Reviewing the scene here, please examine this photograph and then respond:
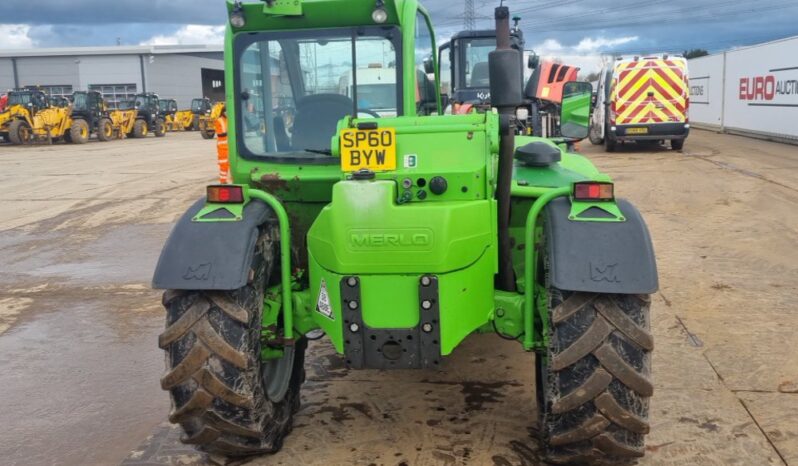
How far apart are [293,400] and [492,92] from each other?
76.4 inches

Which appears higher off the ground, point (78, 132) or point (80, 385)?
point (78, 132)

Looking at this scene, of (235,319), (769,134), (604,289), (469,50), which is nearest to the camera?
(604,289)

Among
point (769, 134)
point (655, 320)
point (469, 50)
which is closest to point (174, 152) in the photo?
point (469, 50)

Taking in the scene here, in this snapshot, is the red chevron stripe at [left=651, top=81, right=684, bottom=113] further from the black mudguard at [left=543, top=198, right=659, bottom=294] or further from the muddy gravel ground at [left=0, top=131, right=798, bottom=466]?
the black mudguard at [left=543, top=198, right=659, bottom=294]

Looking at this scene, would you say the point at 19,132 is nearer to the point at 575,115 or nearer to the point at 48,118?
the point at 48,118

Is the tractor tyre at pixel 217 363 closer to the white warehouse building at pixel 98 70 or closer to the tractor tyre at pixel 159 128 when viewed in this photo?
the tractor tyre at pixel 159 128

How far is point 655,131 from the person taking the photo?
1898cm

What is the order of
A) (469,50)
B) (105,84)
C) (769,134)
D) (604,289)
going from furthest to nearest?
1. (105,84)
2. (769,134)
3. (469,50)
4. (604,289)

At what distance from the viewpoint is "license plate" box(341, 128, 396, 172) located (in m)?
3.55

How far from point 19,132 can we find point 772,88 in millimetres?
27334

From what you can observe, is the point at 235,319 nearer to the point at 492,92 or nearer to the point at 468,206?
the point at 468,206

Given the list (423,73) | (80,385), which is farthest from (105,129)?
(423,73)

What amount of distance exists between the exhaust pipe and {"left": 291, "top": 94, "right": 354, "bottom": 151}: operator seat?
47.1 inches

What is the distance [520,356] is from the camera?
199 inches
